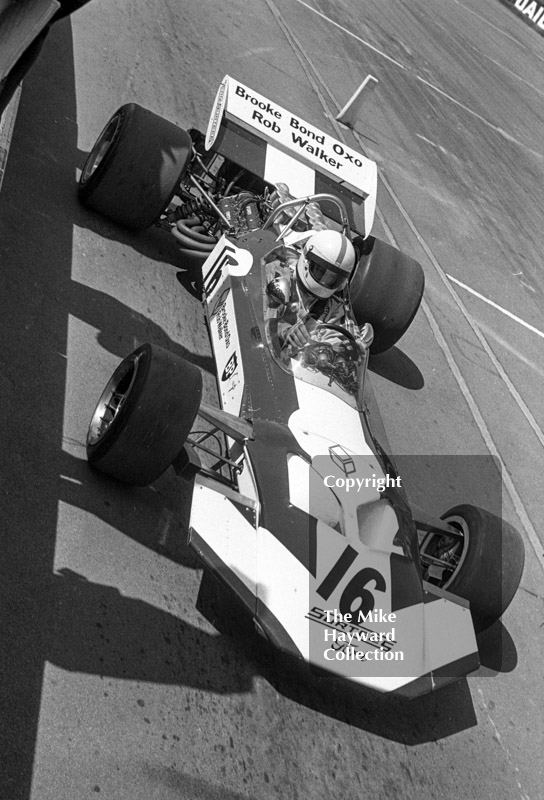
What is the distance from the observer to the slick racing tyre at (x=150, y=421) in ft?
17.5

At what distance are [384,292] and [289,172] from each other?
1444 millimetres

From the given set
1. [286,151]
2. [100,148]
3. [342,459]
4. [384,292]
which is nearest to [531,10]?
[286,151]

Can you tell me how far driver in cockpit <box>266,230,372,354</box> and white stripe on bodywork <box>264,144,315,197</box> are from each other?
164 centimetres

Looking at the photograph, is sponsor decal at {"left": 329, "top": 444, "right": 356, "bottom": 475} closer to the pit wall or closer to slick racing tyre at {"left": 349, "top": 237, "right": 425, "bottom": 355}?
slick racing tyre at {"left": 349, "top": 237, "right": 425, "bottom": 355}

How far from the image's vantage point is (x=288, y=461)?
562cm

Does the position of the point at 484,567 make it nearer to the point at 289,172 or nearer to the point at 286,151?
the point at 289,172

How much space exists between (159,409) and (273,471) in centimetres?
77

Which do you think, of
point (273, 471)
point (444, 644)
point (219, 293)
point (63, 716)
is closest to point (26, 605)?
point (63, 716)

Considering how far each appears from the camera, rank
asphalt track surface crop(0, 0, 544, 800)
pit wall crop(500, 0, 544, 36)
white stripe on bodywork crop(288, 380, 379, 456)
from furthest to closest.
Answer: pit wall crop(500, 0, 544, 36) → white stripe on bodywork crop(288, 380, 379, 456) → asphalt track surface crop(0, 0, 544, 800)

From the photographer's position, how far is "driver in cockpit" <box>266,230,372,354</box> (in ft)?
21.4

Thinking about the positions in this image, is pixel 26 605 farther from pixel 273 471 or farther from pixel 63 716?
pixel 273 471

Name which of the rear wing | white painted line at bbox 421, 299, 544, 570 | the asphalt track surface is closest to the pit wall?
the asphalt track surface

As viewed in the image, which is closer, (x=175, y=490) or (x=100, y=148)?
(x=175, y=490)

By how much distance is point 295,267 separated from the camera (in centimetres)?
707
